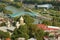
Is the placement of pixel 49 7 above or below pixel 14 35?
below

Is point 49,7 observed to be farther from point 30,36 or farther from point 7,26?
point 30,36

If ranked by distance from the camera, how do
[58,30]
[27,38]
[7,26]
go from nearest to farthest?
[27,38]
[58,30]
[7,26]

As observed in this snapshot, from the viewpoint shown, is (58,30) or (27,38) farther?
(58,30)

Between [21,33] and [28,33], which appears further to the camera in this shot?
[28,33]

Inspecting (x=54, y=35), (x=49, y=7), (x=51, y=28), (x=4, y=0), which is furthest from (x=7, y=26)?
(x=4, y=0)

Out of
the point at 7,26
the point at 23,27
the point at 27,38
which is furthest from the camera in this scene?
the point at 7,26

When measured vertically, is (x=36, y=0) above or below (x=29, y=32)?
below

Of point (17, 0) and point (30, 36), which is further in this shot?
point (17, 0)

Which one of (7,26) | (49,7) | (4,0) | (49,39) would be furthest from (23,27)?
(4,0)

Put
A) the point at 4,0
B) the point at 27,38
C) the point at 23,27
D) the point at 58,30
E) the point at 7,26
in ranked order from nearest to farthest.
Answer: the point at 27,38 < the point at 23,27 < the point at 58,30 < the point at 7,26 < the point at 4,0

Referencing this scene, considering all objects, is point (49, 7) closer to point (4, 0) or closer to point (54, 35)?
point (4, 0)
